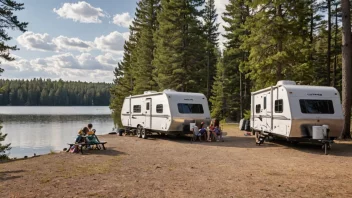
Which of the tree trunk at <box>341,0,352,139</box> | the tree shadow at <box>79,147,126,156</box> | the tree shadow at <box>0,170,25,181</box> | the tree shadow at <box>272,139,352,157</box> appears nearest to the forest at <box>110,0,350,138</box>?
the tree trunk at <box>341,0,352,139</box>

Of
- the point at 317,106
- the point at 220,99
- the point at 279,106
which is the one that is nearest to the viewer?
the point at 317,106

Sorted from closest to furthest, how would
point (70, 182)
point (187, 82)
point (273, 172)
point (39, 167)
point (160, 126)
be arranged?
point (70, 182)
point (273, 172)
point (39, 167)
point (160, 126)
point (187, 82)

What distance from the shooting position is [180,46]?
31797 millimetres

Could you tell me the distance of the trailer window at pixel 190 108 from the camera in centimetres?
1919

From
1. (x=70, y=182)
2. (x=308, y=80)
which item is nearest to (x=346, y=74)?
(x=308, y=80)

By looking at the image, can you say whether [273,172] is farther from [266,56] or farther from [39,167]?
[266,56]

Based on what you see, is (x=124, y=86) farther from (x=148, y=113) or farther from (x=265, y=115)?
(x=265, y=115)

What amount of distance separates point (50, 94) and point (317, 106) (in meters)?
168

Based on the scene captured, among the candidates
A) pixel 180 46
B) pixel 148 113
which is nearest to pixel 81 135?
pixel 148 113

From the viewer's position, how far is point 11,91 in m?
161

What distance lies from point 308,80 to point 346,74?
5.08 m

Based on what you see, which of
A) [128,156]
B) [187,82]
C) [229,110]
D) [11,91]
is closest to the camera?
[128,156]

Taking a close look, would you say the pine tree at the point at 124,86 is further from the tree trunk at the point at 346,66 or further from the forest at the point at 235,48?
the tree trunk at the point at 346,66

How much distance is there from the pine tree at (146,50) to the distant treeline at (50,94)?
12466cm
